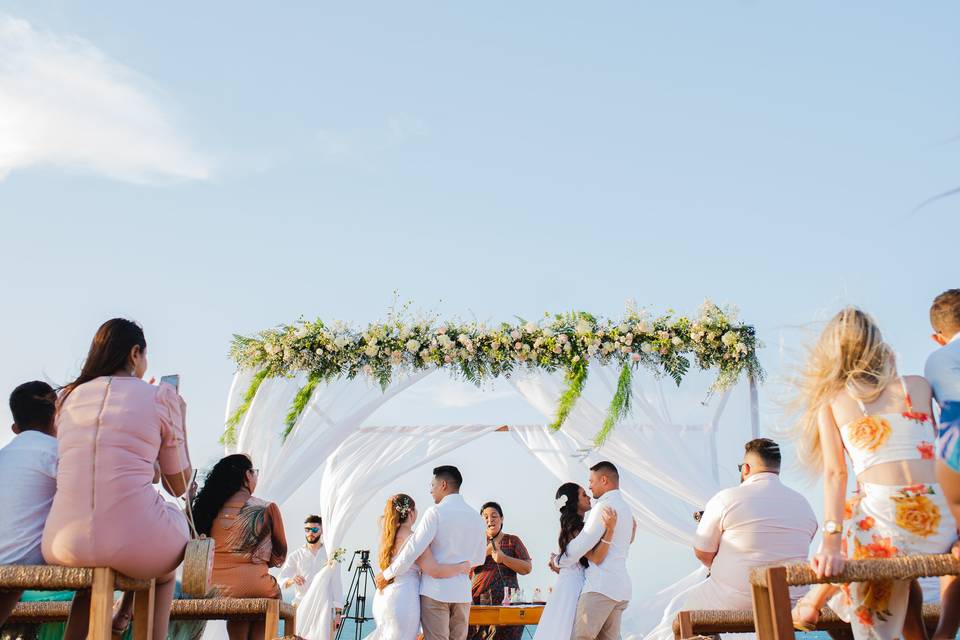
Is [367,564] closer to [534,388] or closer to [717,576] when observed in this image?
[534,388]

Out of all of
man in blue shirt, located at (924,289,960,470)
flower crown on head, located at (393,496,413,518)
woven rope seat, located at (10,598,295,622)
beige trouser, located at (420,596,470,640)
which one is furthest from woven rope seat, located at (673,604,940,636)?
flower crown on head, located at (393,496,413,518)

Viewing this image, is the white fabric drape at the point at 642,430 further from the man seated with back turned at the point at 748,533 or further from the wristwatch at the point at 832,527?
the wristwatch at the point at 832,527

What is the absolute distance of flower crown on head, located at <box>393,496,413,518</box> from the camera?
6.89 m

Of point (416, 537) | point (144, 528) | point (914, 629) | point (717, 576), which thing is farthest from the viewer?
point (416, 537)

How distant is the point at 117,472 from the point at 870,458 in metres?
2.72

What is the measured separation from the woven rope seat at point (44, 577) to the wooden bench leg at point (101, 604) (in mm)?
35

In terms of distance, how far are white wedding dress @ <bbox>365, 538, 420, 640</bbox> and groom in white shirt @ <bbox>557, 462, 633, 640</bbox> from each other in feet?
3.41

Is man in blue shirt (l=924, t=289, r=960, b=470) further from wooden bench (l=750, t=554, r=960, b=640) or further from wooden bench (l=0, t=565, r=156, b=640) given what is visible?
wooden bench (l=0, t=565, r=156, b=640)

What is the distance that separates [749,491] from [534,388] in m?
3.36

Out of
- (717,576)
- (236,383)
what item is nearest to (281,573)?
(236,383)

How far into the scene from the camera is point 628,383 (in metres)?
7.91

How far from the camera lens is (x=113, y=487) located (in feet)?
11.6

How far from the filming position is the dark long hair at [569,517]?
6.82 m

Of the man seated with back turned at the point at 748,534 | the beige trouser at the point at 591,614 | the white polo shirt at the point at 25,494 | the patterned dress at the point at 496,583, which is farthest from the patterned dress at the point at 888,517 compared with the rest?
the patterned dress at the point at 496,583
